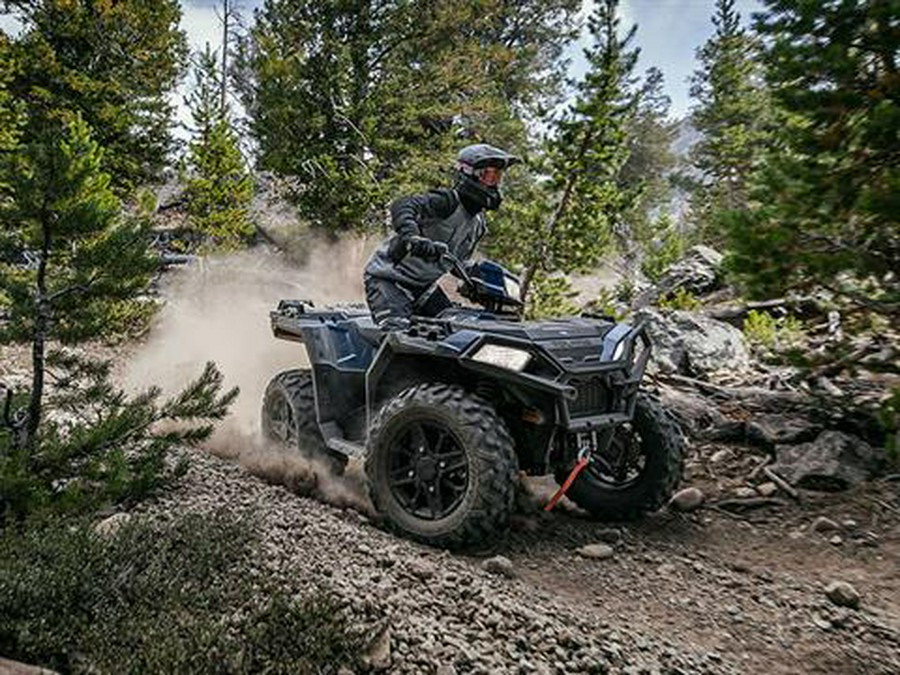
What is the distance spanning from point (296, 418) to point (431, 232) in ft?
7.01

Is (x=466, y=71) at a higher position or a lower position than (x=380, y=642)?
higher

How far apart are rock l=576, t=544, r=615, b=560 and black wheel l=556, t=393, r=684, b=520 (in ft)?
1.84

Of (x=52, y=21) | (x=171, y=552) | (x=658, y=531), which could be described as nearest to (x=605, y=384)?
(x=658, y=531)

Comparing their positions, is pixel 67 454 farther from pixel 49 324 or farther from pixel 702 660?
pixel 702 660

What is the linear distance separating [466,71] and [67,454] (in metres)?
18.5

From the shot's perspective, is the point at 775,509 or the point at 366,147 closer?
the point at 775,509

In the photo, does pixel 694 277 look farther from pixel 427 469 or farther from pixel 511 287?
pixel 427 469

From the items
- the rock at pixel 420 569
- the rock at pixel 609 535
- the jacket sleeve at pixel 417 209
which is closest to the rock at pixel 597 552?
the rock at pixel 609 535

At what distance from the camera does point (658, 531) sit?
5.09 meters

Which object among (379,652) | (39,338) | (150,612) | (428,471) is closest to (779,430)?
(428,471)

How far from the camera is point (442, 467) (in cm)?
453

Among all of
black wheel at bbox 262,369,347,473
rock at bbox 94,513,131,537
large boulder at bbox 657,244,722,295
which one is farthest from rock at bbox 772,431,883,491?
large boulder at bbox 657,244,722,295

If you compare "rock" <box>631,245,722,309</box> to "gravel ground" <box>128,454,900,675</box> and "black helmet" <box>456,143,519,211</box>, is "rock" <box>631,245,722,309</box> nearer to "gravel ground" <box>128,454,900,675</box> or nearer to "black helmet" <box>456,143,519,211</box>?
"black helmet" <box>456,143,519,211</box>

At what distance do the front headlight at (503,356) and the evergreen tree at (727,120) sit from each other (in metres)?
24.4
